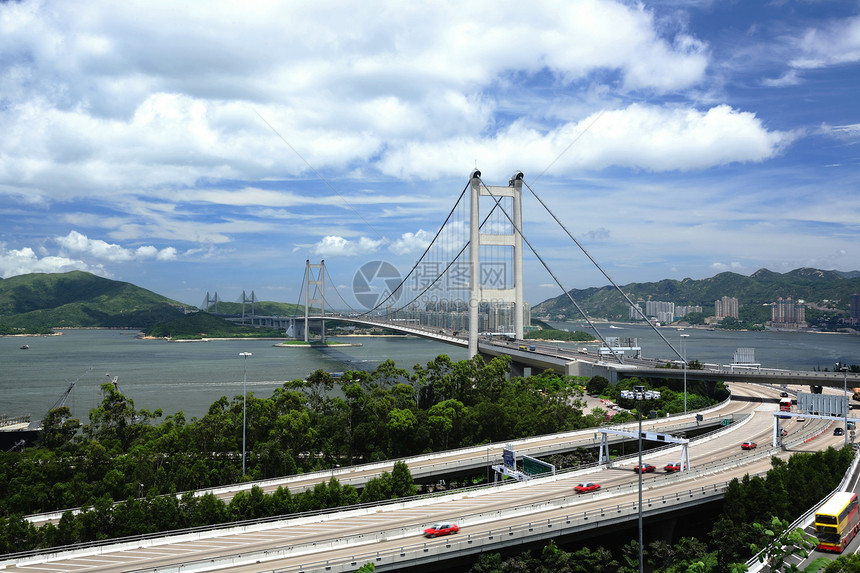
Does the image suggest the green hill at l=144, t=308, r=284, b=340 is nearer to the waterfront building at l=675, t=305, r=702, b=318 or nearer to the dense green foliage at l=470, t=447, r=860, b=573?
the dense green foliage at l=470, t=447, r=860, b=573

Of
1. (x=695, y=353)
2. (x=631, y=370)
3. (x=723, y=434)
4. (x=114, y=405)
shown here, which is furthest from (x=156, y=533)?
(x=695, y=353)

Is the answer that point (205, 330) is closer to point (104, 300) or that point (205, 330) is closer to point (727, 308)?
point (104, 300)

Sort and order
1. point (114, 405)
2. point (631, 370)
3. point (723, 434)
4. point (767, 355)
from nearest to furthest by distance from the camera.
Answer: point (114, 405) < point (723, 434) < point (631, 370) < point (767, 355)

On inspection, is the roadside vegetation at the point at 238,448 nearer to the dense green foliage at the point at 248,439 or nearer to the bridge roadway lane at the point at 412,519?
the dense green foliage at the point at 248,439

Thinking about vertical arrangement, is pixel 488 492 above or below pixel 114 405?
below

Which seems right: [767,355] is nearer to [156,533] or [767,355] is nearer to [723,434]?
[723,434]

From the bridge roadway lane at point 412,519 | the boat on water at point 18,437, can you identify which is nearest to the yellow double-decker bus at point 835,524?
the bridge roadway lane at point 412,519
